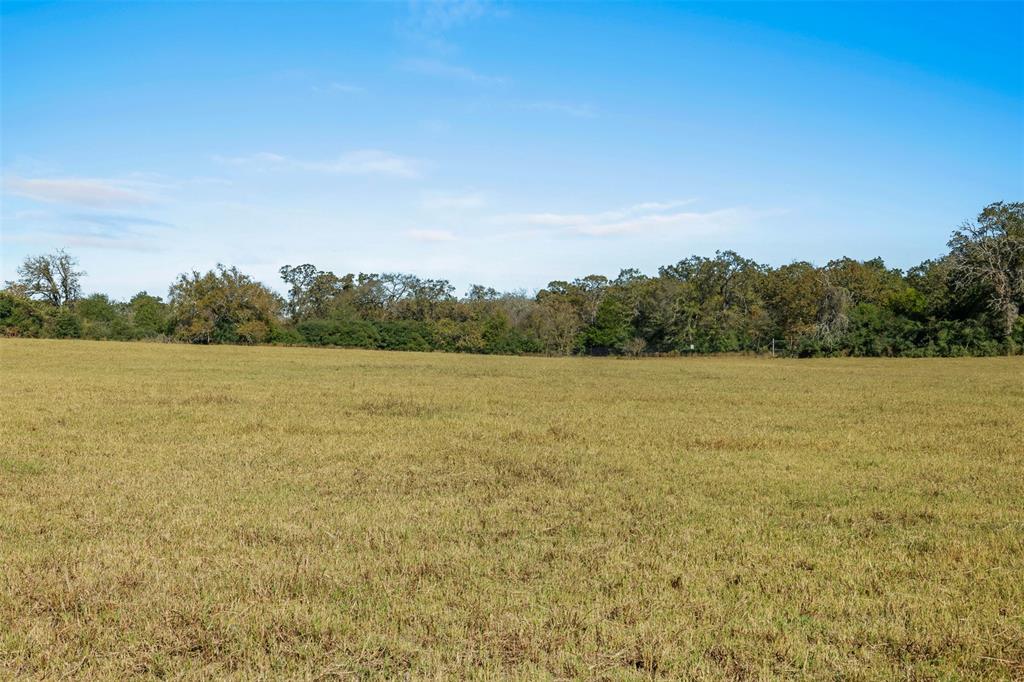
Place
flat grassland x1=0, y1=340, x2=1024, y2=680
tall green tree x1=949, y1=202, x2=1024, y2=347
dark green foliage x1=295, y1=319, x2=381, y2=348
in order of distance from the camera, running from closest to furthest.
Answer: flat grassland x1=0, y1=340, x2=1024, y2=680 → tall green tree x1=949, y1=202, x2=1024, y2=347 → dark green foliage x1=295, y1=319, x2=381, y2=348

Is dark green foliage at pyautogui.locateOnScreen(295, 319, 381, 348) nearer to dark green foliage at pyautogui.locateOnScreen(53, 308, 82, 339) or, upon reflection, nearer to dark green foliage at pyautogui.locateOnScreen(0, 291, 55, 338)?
dark green foliage at pyautogui.locateOnScreen(53, 308, 82, 339)

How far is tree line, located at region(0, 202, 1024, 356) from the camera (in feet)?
208

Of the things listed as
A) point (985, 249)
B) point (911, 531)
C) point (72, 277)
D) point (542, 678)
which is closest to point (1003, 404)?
point (911, 531)

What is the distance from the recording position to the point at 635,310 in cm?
9312

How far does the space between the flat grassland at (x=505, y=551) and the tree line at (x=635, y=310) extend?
59.6 meters

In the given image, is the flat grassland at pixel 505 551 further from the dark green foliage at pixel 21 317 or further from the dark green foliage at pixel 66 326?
the dark green foliage at pixel 66 326

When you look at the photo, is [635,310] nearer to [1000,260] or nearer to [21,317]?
[1000,260]

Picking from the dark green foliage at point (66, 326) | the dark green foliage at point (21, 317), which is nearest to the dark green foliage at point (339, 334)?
the dark green foliage at point (66, 326)

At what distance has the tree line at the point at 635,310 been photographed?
63469 mm

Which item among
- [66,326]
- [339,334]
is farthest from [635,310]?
[66,326]

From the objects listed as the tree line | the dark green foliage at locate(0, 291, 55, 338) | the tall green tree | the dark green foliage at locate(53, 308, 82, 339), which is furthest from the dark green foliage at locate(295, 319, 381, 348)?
the tall green tree

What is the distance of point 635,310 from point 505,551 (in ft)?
290

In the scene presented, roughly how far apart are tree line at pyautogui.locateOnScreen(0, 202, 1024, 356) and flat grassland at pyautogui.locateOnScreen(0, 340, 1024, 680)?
59588 millimetres

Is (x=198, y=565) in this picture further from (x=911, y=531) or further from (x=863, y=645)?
(x=911, y=531)
